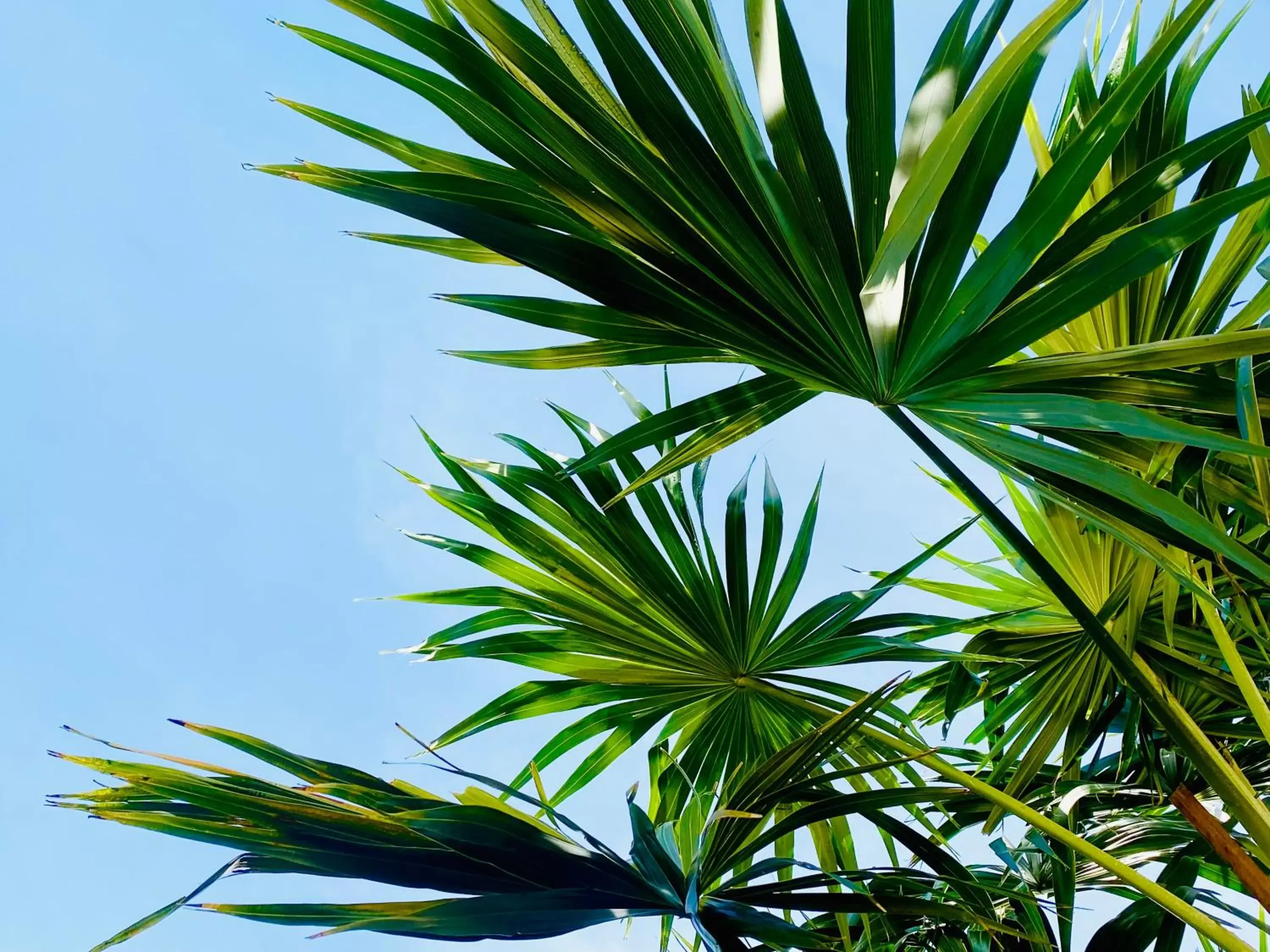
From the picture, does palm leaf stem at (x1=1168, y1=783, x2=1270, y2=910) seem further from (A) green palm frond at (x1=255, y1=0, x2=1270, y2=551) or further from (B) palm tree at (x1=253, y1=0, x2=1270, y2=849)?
(A) green palm frond at (x1=255, y1=0, x2=1270, y2=551)

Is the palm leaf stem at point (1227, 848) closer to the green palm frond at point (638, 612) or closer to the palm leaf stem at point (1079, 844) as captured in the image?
the palm leaf stem at point (1079, 844)

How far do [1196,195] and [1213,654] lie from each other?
0.97 meters

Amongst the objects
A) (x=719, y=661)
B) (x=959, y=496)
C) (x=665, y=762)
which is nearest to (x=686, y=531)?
(x=719, y=661)

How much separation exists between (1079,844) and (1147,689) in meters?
0.24

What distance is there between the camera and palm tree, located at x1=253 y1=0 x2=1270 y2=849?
106cm

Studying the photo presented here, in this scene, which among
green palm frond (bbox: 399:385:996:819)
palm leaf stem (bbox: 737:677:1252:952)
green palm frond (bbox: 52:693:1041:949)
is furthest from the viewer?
green palm frond (bbox: 399:385:996:819)

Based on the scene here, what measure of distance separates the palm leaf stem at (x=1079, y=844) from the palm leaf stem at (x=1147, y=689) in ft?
0.47

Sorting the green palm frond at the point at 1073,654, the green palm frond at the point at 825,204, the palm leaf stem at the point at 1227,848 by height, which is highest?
the green palm frond at the point at 825,204

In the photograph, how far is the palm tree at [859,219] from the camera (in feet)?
3.48

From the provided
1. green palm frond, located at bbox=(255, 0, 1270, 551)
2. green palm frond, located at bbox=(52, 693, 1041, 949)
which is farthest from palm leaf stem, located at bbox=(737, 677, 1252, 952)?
green palm frond, located at bbox=(255, 0, 1270, 551)

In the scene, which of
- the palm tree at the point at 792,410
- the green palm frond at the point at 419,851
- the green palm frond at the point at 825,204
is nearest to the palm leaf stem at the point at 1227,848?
the palm tree at the point at 792,410

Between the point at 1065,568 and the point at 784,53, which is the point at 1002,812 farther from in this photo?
the point at 784,53

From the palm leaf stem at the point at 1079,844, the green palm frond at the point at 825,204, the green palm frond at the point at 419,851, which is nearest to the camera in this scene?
the green palm frond at the point at 419,851

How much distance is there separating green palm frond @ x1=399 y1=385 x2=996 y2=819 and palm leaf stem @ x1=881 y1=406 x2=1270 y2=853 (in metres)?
0.39
